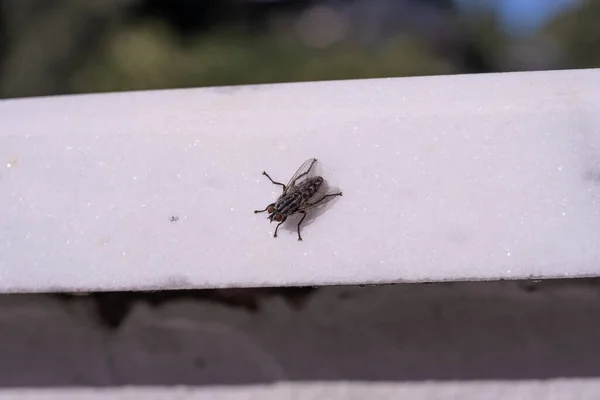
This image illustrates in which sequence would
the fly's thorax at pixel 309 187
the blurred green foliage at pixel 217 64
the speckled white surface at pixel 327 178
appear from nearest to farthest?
the speckled white surface at pixel 327 178
the fly's thorax at pixel 309 187
the blurred green foliage at pixel 217 64

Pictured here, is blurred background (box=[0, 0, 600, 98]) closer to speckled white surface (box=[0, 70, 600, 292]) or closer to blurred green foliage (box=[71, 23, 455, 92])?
blurred green foliage (box=[71, 23, 455, 92])

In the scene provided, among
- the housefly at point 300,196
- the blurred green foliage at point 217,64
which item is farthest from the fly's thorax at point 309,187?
the blurred green foliage at point 217,64

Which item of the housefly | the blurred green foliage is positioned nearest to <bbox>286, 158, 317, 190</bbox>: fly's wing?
the housefly

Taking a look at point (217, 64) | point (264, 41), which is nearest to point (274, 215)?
point (217, 64)

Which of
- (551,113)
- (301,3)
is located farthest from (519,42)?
(551,113)

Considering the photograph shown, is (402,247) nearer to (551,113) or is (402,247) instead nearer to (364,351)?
(364,351)

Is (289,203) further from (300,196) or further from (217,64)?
(217,64)

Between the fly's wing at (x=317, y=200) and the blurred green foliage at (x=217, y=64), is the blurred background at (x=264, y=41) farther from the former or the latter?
the fly's wing at (x=317, y=200)
